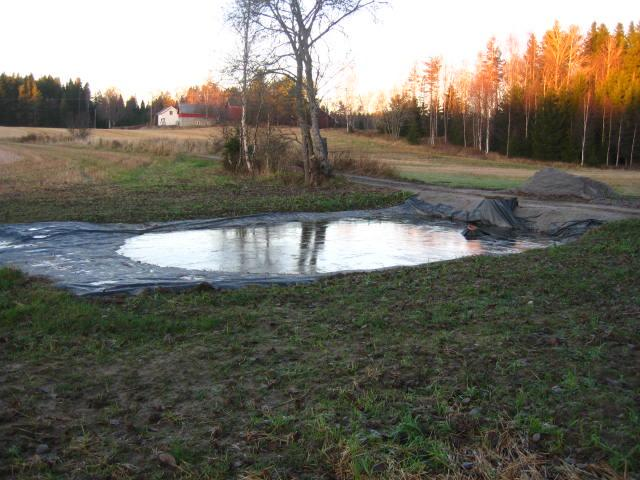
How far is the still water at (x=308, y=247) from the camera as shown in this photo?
30.6 ft

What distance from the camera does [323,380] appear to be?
434 cm

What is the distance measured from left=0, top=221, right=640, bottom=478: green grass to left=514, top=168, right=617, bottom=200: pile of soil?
1261cm

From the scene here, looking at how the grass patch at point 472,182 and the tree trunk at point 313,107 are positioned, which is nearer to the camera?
the tree trunk at point 313,107

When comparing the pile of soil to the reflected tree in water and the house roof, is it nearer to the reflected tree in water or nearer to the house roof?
the reflected tree in water

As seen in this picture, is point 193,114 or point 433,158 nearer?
point 433,158

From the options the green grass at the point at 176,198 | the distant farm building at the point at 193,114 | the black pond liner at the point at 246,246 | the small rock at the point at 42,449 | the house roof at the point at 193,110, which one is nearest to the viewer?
the small rock at the point at 42,449

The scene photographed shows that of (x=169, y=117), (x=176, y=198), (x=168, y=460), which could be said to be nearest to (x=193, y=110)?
(x=169, y=117)

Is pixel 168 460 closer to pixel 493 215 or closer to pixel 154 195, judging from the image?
pixel 493 215

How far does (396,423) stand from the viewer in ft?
11.9

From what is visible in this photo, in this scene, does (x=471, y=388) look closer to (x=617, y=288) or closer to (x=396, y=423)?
(x=396, y=423)

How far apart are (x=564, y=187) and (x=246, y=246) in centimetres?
1265

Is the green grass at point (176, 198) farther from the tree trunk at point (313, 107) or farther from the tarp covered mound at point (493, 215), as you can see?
the tarp covered mound at point (493, 215)

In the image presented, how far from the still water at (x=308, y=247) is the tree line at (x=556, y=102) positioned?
4136 cm

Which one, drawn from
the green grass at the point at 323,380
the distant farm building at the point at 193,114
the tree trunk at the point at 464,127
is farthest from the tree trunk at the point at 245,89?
the distant farm building at the point at 193,114
